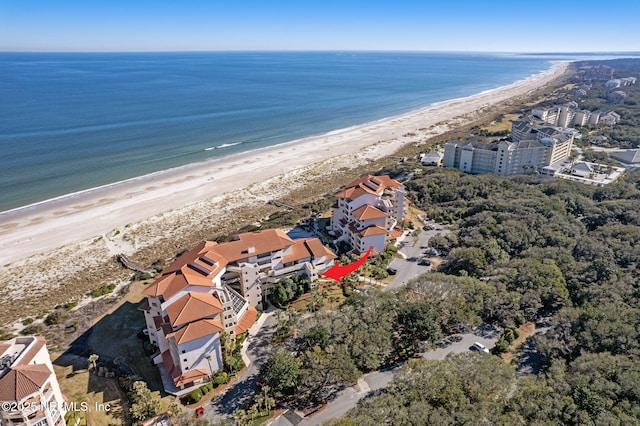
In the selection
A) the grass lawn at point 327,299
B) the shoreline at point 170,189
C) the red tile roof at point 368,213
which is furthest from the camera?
the shoreline at point 170,189

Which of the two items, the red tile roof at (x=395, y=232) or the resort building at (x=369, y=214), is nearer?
the resort building at (x=369, y=214)

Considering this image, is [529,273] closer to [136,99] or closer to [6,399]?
[6,399]

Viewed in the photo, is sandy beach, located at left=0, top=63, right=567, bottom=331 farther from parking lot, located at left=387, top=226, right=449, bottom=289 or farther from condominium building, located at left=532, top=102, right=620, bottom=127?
condominium building, located at left=532, top=102, right=620, bottom=127

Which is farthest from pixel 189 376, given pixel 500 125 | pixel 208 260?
pixel 500 125

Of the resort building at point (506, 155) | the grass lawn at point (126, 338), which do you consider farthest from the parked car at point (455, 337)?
the resort building at point (506, 155)

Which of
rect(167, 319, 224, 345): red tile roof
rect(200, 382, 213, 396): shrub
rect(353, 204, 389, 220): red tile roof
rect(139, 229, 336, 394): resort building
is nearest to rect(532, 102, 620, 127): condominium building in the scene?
rect(353, 204, 389, 220): red tile roof

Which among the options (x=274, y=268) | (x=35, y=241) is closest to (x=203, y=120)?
(x=35, y=241)

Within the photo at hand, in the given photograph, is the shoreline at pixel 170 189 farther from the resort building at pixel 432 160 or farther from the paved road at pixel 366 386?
the paved road at pixel 366 386
